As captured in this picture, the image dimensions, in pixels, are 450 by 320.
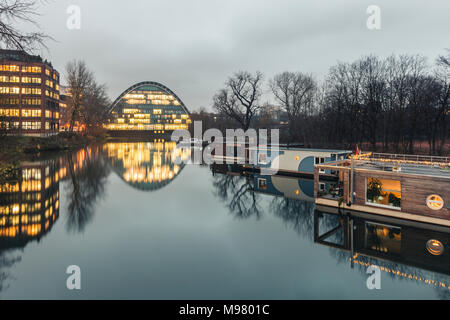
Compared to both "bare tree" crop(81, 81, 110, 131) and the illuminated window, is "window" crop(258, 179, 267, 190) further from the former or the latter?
the illuminated window

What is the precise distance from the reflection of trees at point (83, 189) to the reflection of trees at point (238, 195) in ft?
33.3

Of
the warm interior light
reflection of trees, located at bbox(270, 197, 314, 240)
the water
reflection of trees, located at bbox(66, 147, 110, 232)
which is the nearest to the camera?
the water

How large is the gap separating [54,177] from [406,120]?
157ft

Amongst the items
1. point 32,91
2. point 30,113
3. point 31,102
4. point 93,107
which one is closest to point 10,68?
point 32,91

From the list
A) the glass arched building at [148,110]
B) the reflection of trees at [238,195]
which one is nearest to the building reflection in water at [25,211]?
the reflection of trees at [238,195]

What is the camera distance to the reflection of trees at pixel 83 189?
59.0 ft

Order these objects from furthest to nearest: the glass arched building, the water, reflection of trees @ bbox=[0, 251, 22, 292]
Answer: the glass arched building → reflection of trees @ bbox=[0, 251, 22, 292] → the water

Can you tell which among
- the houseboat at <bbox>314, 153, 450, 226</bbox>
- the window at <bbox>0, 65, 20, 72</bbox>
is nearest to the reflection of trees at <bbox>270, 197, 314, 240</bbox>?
the houseboat at <bbox>314, 153, 450, 226</bbox>

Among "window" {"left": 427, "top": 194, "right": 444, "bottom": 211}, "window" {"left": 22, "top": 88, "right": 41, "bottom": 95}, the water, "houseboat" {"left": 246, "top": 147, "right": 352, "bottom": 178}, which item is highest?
"window" {"left": 22, "top": 88, "right": 41, "bottom": 95}

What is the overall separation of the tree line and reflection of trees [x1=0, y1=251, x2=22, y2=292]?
38582 mm

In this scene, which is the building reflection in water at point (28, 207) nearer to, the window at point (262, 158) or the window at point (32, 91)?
the window at point (262, 158)

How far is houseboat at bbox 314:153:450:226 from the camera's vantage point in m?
14.9

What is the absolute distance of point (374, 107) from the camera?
43719 millimetres

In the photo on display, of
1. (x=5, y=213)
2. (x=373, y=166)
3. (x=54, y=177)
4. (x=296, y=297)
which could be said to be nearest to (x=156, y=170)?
(x=54, y=177)
